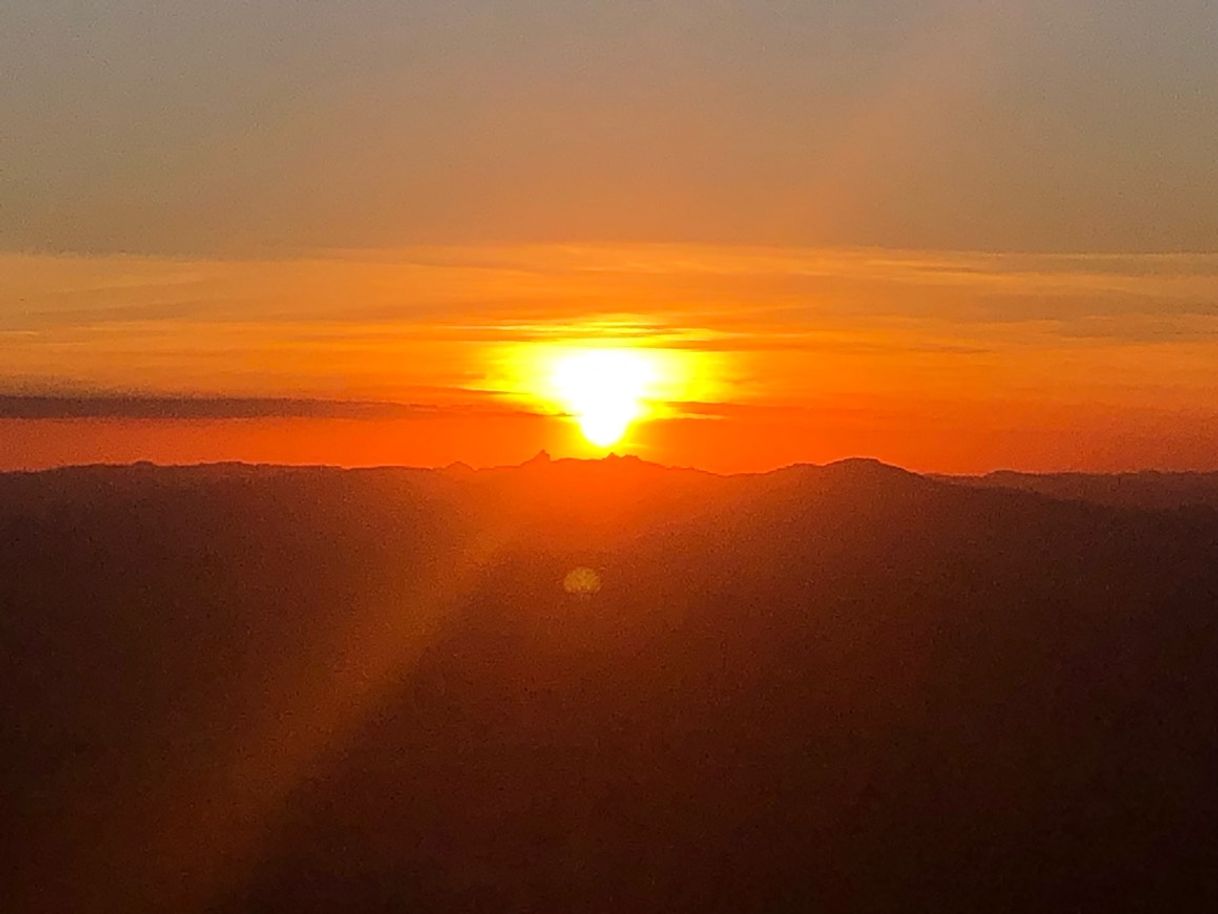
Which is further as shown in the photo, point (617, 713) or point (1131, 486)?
point (1131, 486)

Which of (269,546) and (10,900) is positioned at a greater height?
(269,546)

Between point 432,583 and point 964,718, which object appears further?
point 432,583

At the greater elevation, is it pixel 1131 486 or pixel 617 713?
pixel 1131 486

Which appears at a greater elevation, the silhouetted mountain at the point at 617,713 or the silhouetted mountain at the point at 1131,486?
the silhouetted mountain at the point at 1131,486

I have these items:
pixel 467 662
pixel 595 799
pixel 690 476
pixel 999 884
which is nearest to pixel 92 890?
pixel 595 799

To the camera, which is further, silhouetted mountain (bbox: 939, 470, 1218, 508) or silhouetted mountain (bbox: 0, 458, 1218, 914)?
silhouetted mountain (bbox: 939, 470, 1218, 508)

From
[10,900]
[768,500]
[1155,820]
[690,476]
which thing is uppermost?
[690,476]

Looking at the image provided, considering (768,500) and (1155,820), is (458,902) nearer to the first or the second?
(1155,820)

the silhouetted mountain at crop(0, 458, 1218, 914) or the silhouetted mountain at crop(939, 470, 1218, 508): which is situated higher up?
the silhouetted mountain at crop(939, 470, 1218, 508)
